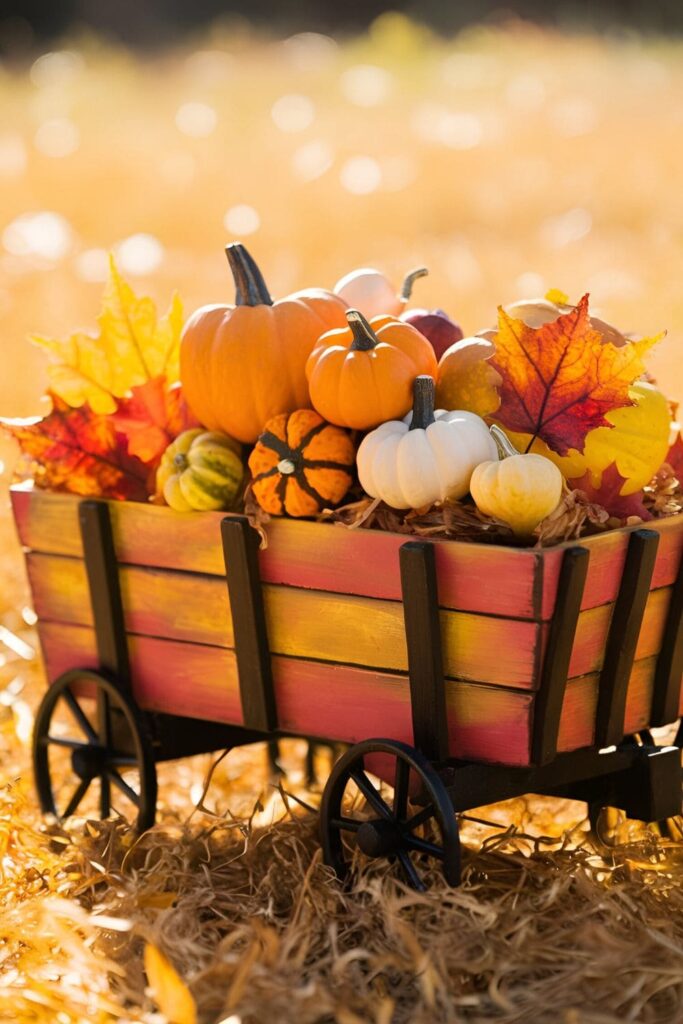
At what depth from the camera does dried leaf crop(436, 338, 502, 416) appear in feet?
8.86

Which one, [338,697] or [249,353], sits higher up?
[249,353]

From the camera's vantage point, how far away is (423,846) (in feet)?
8.38

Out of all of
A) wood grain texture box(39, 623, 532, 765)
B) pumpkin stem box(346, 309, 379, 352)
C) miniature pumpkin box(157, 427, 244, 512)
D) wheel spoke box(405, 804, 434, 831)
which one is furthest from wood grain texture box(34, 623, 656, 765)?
pumpkin stem box(346, 309, 379, 352)

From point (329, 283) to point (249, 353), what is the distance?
136 inches

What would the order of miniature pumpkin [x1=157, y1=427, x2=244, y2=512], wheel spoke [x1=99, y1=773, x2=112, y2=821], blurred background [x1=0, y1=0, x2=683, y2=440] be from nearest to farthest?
miniature pumpkin [x1=157, y1=427, x2=244, y2=512] → wheel spoke [x1=99, y1=773, x2=112, y2=821] → blurred background [x1=0, y1=0, x2=683, y2=440]

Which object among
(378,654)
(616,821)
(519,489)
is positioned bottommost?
(616,821)

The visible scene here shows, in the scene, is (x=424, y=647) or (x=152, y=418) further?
(x=152, y=418)

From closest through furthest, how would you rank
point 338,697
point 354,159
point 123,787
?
1. point 338,697
2. point 123,787
3. point 354,159

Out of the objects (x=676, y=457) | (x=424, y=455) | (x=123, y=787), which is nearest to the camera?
(x=424, y=455)

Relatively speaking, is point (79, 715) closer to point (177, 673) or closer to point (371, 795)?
point (177, 673)

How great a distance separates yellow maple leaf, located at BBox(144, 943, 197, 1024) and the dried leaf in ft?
3.74

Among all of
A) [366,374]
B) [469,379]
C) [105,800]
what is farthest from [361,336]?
[105,800]

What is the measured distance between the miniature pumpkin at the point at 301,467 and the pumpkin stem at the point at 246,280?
336mm

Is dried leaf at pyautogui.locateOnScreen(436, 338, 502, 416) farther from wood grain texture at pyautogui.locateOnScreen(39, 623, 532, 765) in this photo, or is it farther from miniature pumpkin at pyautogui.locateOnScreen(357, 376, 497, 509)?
wood grain texture at pyautogui.locateOnScreen(39, 623, 532, 765)
